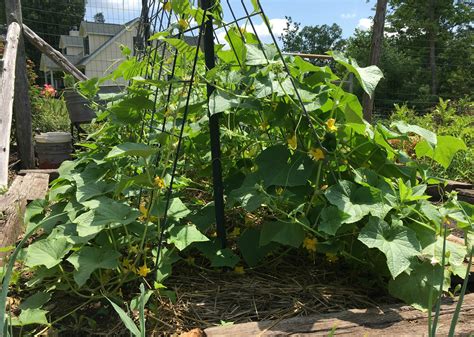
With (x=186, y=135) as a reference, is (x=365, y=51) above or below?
above

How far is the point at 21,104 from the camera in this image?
436cm

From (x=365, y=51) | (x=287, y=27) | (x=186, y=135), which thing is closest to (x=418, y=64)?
(x=365, y=51)

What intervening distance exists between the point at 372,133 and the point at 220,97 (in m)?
0.49

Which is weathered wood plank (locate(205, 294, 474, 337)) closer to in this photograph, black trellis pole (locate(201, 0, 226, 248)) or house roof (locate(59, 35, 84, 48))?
black trellis pole (locate(201, 0, 226, 248))

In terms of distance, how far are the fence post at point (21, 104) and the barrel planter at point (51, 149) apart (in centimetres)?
10

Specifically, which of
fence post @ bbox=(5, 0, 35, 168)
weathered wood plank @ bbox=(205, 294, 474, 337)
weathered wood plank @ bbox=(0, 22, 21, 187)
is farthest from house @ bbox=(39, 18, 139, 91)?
weathered wood plank @ bbox=(205, 294, 474, 337)

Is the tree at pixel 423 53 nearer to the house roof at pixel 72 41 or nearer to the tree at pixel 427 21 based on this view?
the tree at pixel 427 21

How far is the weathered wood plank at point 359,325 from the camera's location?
3.64 ft

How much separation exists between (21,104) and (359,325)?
4183 millimetres

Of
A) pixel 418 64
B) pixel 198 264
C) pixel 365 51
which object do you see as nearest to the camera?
pixel 198 264

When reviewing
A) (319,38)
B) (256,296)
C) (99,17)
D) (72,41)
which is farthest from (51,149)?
(319,38)

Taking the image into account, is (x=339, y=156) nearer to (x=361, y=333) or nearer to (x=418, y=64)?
(x=361, y=333)

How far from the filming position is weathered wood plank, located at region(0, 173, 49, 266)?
1.87 m

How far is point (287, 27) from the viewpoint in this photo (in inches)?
1075
